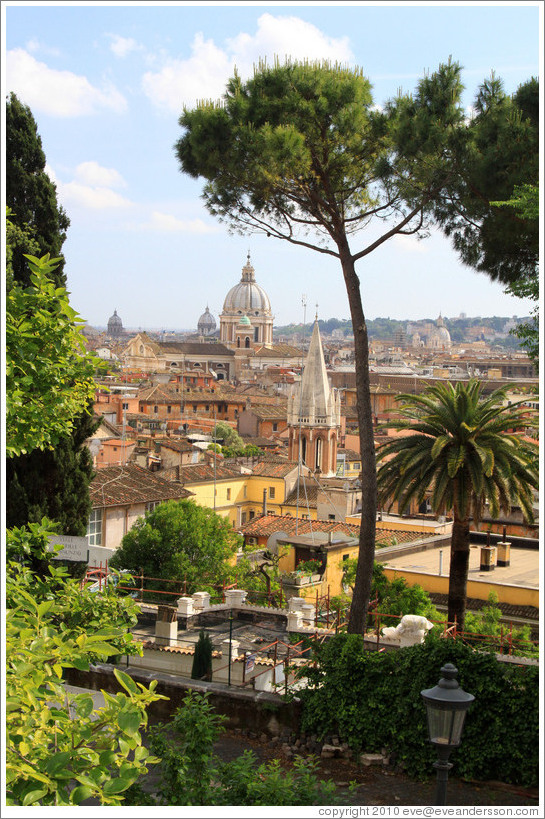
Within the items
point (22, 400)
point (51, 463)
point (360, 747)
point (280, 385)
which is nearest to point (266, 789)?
point (22, 400)

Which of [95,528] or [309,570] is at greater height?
[95,528]

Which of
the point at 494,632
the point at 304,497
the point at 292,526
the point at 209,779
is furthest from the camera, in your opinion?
the point at 304,497

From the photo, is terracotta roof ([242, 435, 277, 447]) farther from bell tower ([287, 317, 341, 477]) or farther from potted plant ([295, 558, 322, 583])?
potted plant ([295, 558, 322, 583])

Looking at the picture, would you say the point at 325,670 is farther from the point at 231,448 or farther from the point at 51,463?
the point at 231,448

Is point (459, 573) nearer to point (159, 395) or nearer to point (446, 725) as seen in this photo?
point (446, 725)

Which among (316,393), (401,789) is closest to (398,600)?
(401,789)

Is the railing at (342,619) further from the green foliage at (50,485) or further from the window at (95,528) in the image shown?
the window at (95,528)
